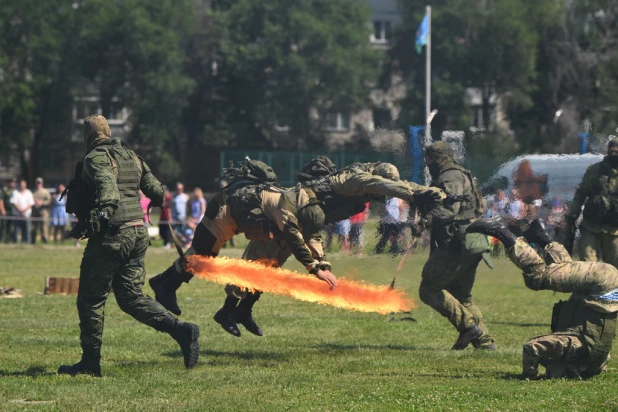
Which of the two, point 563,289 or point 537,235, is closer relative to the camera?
point 563,289

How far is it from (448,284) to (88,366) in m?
3.86

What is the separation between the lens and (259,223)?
421 inches

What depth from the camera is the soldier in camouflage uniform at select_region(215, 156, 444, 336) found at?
10.7m

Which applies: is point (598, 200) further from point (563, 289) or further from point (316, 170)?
point (316, 170)

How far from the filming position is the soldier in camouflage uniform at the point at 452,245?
447 inches

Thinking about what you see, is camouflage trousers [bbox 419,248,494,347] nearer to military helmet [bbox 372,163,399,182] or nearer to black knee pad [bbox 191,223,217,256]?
military helmet [bbox 372,163,399,182]

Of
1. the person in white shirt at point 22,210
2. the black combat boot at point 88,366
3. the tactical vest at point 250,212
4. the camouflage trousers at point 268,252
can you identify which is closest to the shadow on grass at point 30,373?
the black combat boot at point 88,366

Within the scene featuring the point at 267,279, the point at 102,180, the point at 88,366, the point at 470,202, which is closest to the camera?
the point at 102,180

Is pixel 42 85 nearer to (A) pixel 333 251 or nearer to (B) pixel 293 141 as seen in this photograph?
(B) pixel 293 141

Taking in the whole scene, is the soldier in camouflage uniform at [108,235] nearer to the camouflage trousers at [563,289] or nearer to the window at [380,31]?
the camouflage trousers at [563,289]

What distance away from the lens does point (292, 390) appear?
9.01 m

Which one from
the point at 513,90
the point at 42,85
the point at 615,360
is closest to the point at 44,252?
the point at 615,360

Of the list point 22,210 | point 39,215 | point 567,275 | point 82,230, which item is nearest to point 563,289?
point 567,275

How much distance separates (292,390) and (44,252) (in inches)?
817
